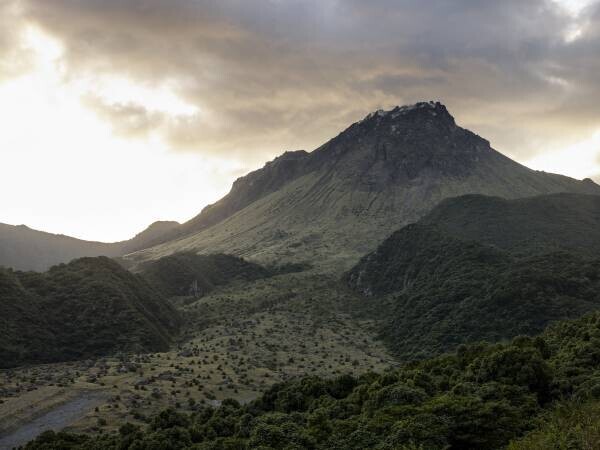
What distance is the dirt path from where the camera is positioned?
44.1 meters

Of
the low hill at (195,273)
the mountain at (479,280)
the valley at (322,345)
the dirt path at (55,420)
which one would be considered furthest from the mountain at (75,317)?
the mountain at (479,280)

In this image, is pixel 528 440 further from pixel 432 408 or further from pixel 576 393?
pixel 576 393

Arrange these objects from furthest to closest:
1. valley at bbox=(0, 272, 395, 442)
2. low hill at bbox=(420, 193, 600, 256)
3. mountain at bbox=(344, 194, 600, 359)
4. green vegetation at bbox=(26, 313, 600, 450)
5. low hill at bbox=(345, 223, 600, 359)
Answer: low hill at bbox=(420, 193, 600, 256)
mountain at bbox=(344, 194, 600, 359)
low hill at bbox=(345, 223, 600, 359)
valley at bbox=(0, 272, 395, 442)
green vegetation at bbox=(26, 313, 600, 450)

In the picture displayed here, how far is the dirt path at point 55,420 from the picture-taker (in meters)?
44.1

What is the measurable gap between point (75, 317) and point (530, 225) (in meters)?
146

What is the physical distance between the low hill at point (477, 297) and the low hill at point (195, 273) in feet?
188

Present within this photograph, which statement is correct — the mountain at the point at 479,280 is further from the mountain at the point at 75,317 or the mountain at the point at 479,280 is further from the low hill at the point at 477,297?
the mountain at the point at 75,317

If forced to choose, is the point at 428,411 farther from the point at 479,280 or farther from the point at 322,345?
the point at 479,280

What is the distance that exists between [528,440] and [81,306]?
88.5 metres

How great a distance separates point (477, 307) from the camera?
92.3 metres

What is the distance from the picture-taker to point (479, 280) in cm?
10381

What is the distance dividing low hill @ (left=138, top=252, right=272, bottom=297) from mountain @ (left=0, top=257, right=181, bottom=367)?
37.8 meters

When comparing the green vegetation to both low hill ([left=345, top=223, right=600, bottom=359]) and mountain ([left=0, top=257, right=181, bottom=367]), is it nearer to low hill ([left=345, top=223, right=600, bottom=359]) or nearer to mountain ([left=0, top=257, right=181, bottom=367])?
Result: low hill ([left=345, top=223, right=600, bottom=359])

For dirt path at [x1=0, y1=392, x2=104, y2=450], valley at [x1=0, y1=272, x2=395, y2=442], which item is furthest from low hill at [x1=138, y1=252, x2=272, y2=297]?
dirt path at [x1=0, y1=392, x2=104, y2=450]
